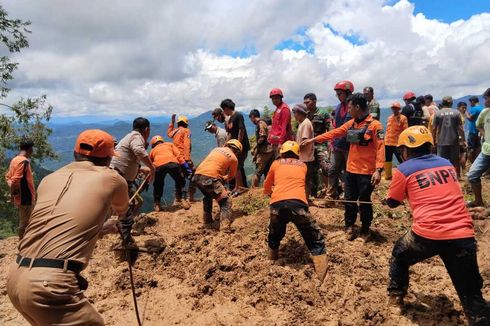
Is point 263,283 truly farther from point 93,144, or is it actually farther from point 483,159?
point 483,159

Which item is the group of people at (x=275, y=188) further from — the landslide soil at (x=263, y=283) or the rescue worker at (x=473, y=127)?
the landslide soil at (x=263, y=283)

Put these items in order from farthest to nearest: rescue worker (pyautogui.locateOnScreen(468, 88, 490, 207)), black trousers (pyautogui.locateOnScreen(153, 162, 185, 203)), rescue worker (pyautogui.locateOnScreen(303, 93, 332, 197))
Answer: black trousers (pyautogui.locateOnScreen(153, 162, 185, 203)) < rescue worker (pyautogui.locateOnScreen(303, 93, 332, 197)) < rescue worker (pyautogui.locateOnScreen(468, 88, 490, 207))

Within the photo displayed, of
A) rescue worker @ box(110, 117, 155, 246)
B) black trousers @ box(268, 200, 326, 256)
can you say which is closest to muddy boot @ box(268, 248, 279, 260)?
black trousers @ box(268, 200, 326, 256)

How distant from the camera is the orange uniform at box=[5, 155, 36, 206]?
22.6 feet

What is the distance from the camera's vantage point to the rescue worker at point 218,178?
6648 mm

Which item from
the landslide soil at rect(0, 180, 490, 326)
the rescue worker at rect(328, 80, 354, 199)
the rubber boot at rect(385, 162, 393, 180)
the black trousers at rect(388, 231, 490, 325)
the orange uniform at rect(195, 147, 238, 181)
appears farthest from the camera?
the rubber boot at rect(385, 162, 393, 180)

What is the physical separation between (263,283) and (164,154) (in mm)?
4466

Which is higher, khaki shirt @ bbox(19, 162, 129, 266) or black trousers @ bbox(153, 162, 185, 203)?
khaki shirt @ bbox(19, 162, 129, 266)

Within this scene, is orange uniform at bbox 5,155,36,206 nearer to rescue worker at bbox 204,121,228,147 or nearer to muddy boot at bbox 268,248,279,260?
rescue worker at bbox 204,121,228,147

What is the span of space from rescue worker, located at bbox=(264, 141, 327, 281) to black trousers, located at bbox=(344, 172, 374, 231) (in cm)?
87

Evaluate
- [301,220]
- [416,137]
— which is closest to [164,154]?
[301,220]

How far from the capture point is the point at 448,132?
800 cm

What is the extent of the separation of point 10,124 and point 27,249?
19.9 metres

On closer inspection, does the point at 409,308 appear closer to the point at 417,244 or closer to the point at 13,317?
the point at 417,244
